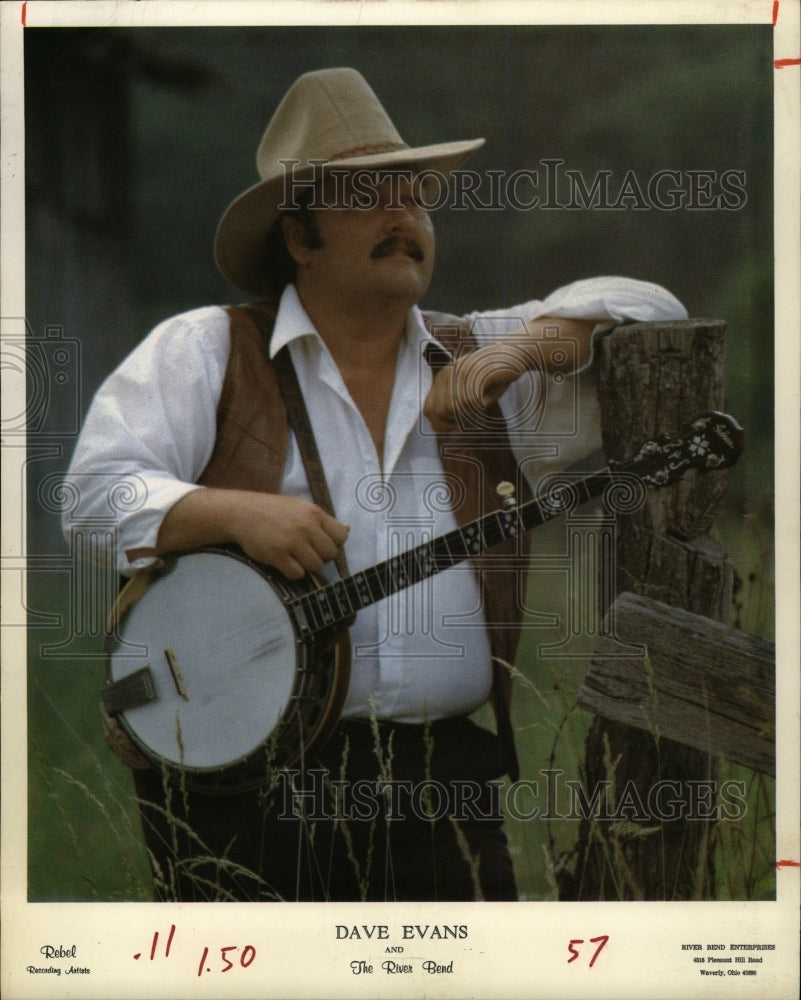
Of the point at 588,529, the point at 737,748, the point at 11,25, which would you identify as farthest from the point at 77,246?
the point at 737,748

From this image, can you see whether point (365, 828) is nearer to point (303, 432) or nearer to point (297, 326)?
point (303, 432)

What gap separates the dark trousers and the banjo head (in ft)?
0.42

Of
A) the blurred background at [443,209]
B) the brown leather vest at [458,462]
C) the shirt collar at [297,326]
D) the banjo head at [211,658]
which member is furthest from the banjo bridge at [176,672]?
the shirt collar at [297,326]

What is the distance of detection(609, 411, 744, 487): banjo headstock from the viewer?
3125 millimetres

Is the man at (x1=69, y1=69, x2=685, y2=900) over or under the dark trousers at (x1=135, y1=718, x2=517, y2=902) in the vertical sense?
over

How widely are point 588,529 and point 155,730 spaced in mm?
1224

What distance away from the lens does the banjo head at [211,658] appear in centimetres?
313

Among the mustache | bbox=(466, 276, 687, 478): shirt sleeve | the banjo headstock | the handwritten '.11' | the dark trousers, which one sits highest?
the mustache

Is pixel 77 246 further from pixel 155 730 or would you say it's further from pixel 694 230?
pixel 694 230

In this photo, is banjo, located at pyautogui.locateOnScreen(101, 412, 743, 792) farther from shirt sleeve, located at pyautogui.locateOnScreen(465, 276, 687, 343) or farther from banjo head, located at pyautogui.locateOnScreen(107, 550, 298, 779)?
shirt sleeve, located at pyautogui.locateOnScreen(465, 276, 687, 343)

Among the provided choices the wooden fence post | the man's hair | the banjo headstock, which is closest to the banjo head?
the man's hair

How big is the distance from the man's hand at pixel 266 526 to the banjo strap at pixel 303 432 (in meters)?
0.03

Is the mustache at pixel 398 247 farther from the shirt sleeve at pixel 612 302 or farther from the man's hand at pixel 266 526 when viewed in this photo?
the man's hand at pixel 266 526

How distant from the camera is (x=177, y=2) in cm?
318
